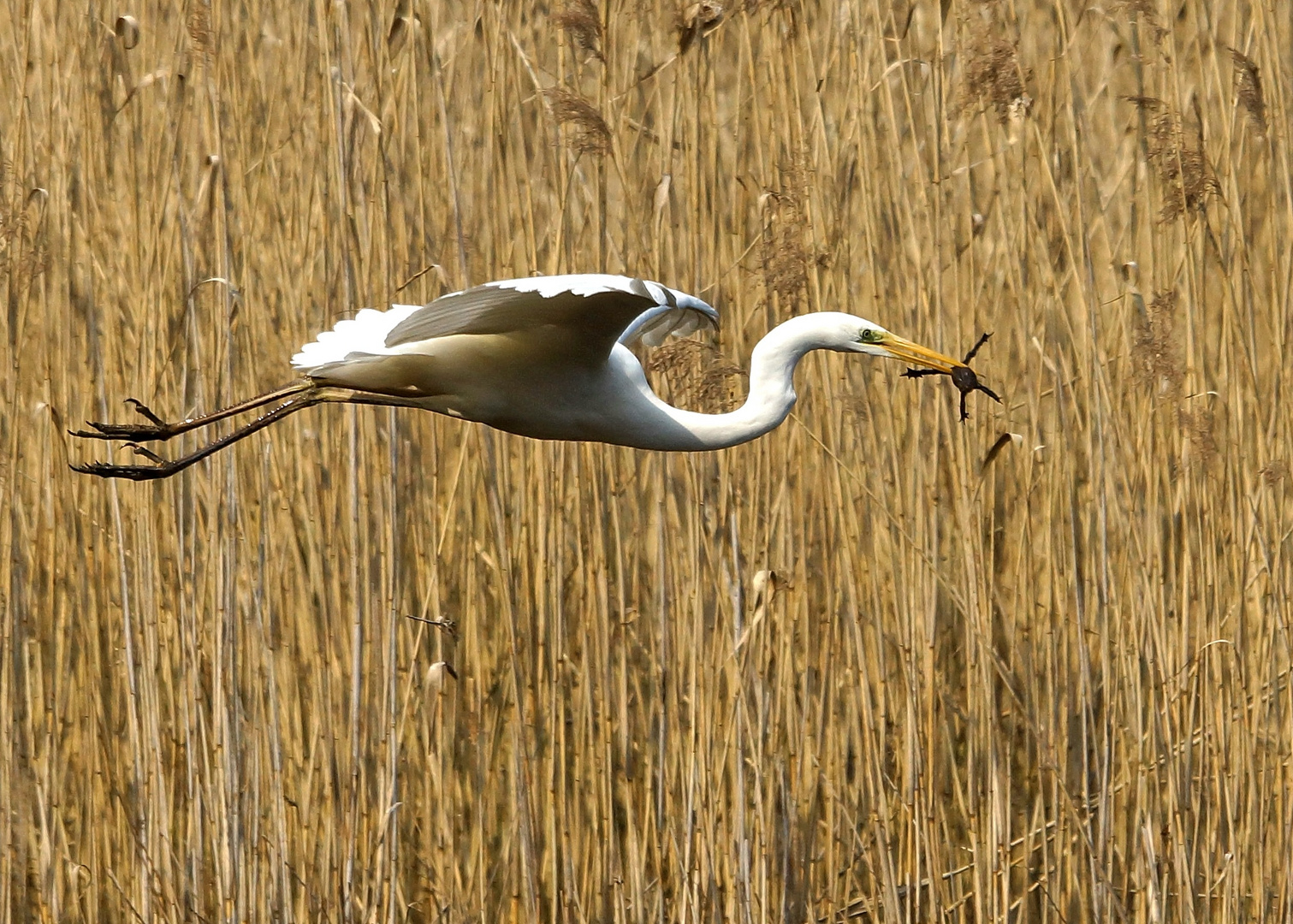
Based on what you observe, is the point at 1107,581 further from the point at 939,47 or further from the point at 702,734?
the point at 939,47

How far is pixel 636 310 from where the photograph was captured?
1.99m

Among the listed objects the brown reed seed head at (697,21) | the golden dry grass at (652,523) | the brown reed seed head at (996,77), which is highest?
the brown reed seed head at (697,21)

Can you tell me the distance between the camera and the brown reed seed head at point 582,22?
6.79 ft

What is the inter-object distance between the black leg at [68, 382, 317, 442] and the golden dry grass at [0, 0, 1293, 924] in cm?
7

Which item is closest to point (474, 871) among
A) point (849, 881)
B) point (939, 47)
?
point (849, 881)

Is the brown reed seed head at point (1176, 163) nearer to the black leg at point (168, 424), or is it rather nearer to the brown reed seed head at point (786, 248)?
the brown reed seed head at point (786, 248)

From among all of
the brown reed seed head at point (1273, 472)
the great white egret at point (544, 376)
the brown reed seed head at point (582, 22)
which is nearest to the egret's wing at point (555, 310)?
the great white egret at point (544, 376)

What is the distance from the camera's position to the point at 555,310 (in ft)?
6.52

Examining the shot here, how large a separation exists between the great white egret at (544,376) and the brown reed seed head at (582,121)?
0.23 m

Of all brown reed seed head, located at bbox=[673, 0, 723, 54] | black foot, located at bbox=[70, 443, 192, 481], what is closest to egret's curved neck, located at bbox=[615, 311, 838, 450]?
brown reed seed head, located at bbox=[673, 0, 723, 54]

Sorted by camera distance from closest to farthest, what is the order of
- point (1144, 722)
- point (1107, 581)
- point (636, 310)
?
point (636, 310) → point (1107, 581) → point (1144, 722)

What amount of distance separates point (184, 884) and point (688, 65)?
155 centimetres

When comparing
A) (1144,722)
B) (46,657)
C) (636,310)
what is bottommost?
(1144,722)

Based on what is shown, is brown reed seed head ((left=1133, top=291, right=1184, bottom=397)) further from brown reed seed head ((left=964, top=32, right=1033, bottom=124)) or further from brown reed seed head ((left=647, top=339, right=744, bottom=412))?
brown reed seed head ((left=647, top=339, right=744, bottom=412))
